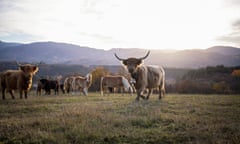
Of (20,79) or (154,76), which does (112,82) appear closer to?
(154,76)

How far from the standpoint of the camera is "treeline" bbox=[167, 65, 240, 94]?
50031 millimetres

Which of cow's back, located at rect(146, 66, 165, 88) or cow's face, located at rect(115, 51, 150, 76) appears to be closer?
cow's face, located at rect(115, 51, 150, 76)

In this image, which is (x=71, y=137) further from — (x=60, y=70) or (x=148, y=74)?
(x=60, y=70)

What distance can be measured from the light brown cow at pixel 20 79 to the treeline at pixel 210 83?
33181 millimetres

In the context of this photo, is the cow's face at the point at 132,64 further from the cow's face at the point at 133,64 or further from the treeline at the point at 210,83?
the treeline at the point at 210,83

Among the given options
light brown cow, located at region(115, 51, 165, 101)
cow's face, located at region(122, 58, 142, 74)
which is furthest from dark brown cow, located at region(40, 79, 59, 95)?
cow's face, located at region(122, 58, 142, 74)

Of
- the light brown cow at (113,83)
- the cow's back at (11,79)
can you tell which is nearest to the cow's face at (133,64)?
the cow's back at (11,79)

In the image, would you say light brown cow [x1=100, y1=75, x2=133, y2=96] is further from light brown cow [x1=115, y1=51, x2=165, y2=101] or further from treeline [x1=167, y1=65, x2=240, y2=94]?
treeline [x1=167, y1=65, x2=240, y2=94]

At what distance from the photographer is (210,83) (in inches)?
2218

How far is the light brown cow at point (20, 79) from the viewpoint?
18.3 m

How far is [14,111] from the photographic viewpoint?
474 inches

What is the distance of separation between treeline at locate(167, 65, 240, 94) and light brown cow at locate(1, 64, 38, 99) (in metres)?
33.2

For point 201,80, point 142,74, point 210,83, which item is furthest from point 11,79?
point 201,80

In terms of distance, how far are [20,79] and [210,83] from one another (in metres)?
45.2
